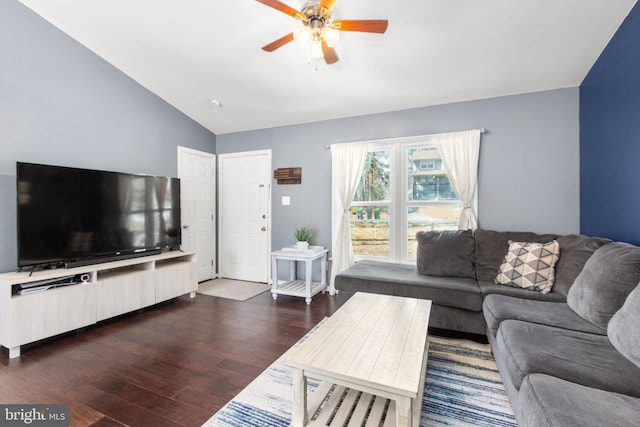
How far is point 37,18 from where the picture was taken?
2.63 metres

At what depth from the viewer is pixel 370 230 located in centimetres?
377

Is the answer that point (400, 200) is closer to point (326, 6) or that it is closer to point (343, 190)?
point (343, 190)

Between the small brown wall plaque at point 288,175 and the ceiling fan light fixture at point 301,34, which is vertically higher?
the ceiling fan light fixture at point 301,34

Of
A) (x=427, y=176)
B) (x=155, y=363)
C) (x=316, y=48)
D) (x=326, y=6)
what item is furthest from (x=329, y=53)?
(x=155, y=363)

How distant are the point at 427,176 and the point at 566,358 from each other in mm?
2415

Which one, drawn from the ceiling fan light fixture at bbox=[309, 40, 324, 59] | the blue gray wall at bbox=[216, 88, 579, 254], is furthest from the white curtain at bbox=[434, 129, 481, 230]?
the ceiling fan light fixture at bbox=[309, 40, 324, 59]

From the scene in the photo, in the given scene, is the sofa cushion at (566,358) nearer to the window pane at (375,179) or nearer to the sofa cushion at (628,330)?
the sofa cushion at (628,330)

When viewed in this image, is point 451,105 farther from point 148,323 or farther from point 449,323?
point 148,323

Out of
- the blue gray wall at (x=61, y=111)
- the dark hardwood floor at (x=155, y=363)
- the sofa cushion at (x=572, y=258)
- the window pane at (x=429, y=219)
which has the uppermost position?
the blue gray wall at (x=61, y=111)

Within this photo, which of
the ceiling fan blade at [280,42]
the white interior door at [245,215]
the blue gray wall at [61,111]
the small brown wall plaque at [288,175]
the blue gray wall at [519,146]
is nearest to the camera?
the ceiling fan blade at [280,42]

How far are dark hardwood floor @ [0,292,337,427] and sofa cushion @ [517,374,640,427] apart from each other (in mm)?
1562

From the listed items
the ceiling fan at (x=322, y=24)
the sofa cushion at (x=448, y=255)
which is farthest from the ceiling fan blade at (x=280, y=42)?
the sofa cushion at (x=448, y=255)

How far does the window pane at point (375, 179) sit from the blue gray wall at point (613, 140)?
6.42 ft

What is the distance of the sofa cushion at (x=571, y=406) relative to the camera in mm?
935
